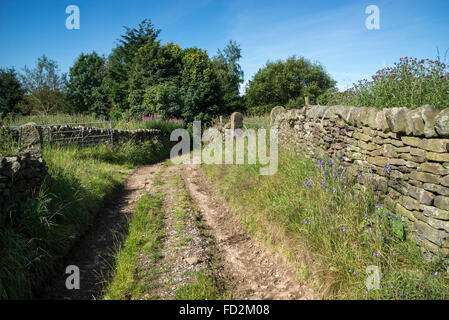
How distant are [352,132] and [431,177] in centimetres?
179

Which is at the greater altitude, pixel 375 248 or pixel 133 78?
pixel 133 78

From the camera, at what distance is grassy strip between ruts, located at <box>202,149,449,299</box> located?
2.59 m

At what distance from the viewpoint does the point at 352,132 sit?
4410mm

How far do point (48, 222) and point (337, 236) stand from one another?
13.9ft

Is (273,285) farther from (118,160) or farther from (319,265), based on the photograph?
(118,160)

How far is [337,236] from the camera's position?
3.27 m

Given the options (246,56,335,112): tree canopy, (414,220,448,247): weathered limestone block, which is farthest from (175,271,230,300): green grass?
(246,56,335,112): tree canopy

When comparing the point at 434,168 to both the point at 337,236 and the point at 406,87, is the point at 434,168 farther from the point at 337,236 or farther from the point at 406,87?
the point at 406,87

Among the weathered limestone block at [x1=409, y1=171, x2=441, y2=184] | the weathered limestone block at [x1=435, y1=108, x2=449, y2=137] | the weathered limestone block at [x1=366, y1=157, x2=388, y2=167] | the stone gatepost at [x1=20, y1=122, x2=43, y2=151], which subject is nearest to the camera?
the weathered limestone block at [x1=435, y1=108, x2=449, y2=137]

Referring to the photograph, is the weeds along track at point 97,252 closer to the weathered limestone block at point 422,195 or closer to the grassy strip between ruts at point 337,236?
the grassy strip between ruts at point 337,236

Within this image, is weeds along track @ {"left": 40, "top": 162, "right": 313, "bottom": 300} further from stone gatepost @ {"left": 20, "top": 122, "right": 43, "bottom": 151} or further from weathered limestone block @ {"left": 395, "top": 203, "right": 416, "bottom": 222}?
stone gatepost @ {"left": 20, "top": 122, "right": 43, "bottom": 151}

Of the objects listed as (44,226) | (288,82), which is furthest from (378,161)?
(288,82)
